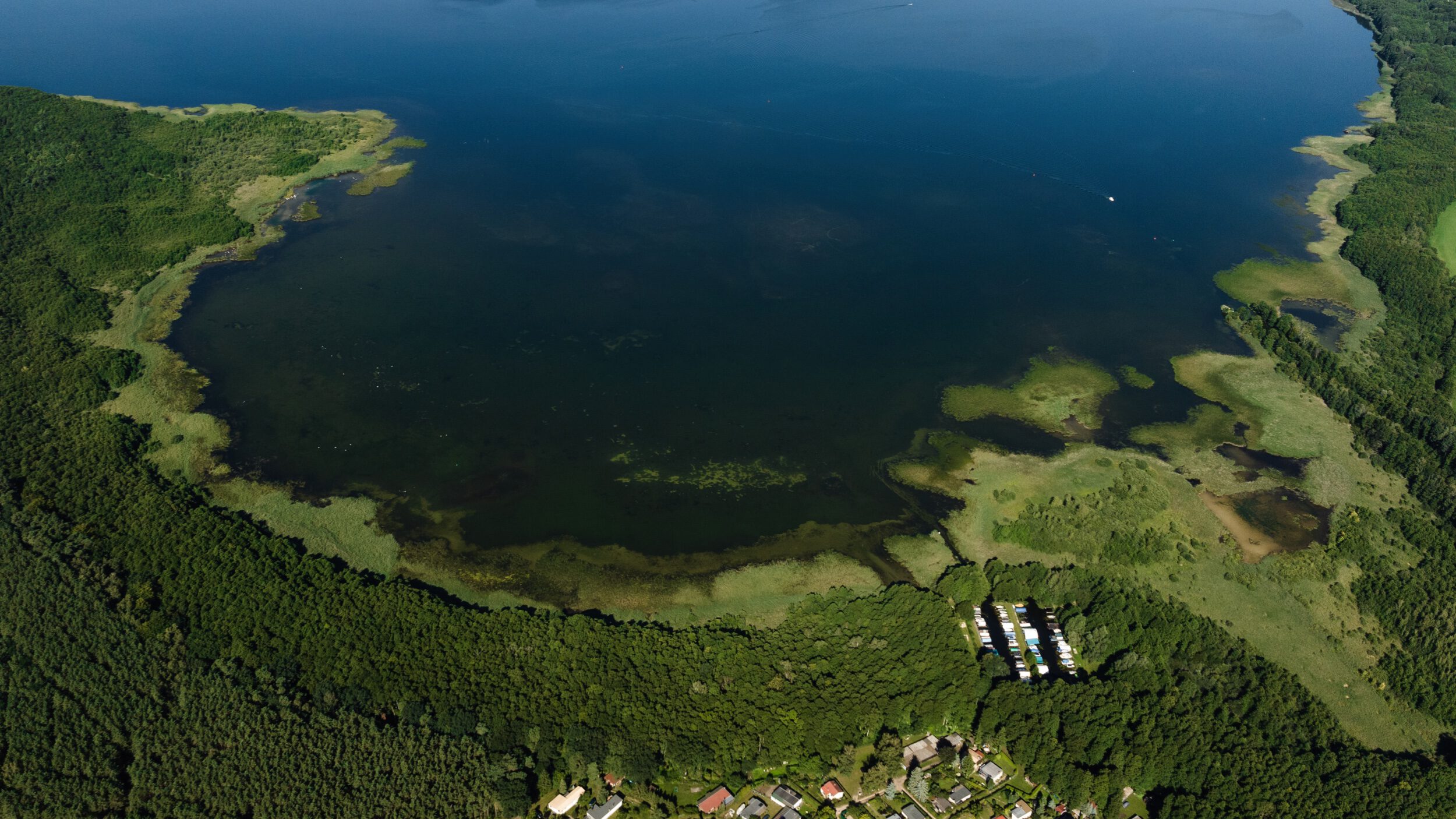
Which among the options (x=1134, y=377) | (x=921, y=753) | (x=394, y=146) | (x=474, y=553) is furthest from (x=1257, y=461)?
(x=394, y=146)

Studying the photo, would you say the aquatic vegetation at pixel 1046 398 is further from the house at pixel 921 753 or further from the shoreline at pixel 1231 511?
the house at pixel 921 753

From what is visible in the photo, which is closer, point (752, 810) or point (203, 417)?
point (752, 810)

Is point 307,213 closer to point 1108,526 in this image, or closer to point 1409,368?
point 1108,526

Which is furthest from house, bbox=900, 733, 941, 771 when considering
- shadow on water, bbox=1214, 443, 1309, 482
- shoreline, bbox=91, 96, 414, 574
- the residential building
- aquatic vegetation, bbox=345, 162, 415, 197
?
aquatic vegetation, bbox=345, 162, 415, 197

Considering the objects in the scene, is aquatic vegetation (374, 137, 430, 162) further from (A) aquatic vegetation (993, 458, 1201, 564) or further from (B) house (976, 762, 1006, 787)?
(B) house (976, 762, 1006, 787)

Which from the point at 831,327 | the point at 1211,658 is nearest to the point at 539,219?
the point at 831,327

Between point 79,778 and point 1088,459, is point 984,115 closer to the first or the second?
point 1088,459
